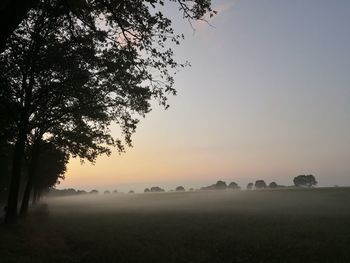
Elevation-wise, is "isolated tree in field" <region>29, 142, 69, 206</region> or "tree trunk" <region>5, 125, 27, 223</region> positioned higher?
"isolated tree in field" <region>29, 142, 69, 206</region>

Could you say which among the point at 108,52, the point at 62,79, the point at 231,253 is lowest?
the point at 231,253

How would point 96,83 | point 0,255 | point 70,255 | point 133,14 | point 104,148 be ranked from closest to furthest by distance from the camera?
point 133,14
point 0,255
point 70,255
point 96,83
point 104,148

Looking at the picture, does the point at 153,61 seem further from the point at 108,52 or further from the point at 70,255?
the point at 70,255

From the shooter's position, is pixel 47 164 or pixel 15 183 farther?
pixel 47 164

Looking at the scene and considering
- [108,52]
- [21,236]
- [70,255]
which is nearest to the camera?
[108,52]

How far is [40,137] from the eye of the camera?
123 ft

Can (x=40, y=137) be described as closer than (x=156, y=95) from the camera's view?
No

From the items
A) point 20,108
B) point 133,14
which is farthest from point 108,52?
point 20,108

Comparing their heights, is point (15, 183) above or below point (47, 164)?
below

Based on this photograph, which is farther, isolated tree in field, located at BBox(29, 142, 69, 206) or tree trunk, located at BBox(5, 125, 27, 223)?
isolated tree in field, located at BBox(29, 142, 69, 206)

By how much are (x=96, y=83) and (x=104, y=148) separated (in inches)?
321

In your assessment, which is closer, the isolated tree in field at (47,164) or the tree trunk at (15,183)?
the tree trunk at (15,183)

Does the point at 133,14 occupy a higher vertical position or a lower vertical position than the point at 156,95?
higher

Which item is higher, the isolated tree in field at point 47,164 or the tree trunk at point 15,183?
the isolated tree in field at point 47,164
